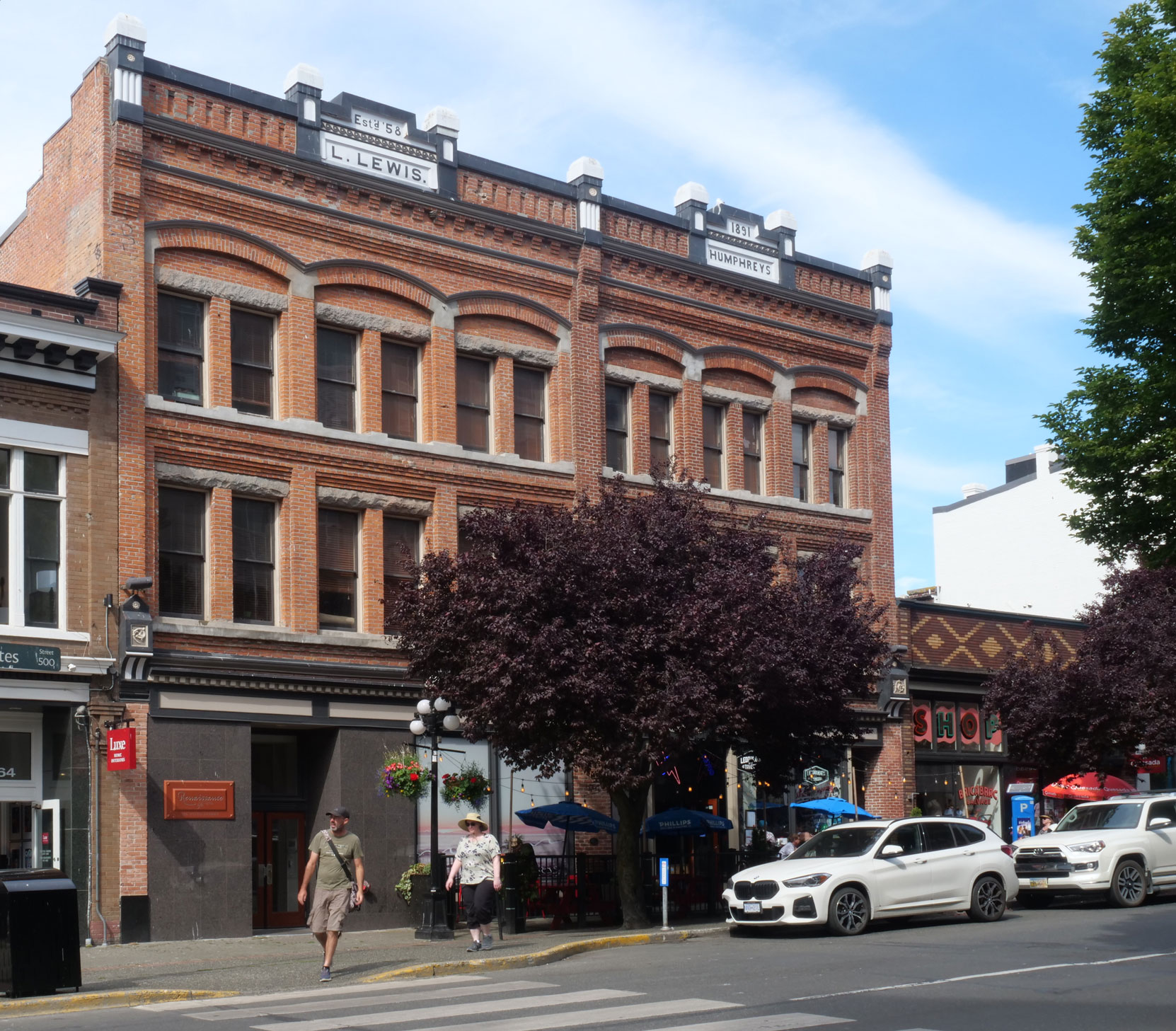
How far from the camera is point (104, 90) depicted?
922 inches

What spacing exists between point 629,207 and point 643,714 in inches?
505

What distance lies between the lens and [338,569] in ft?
83.8

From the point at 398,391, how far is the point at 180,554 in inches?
201

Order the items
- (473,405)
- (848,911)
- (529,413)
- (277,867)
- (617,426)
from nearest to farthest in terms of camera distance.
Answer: (848,911) < (277,867) < (473,405) < (529,413) < (617,426)

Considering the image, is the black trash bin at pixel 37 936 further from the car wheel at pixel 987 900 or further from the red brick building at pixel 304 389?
the car wheel at pixel 987 900

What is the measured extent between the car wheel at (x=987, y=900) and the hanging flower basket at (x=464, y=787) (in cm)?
833

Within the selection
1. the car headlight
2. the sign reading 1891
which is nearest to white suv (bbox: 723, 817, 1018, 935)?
the car headlight

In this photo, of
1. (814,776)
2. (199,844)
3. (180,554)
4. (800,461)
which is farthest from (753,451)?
(199,844)

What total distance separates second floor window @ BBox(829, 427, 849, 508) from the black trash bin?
21685mm

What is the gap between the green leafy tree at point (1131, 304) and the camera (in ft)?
72.3

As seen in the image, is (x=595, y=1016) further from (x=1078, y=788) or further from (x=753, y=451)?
(x=1078, y=788)

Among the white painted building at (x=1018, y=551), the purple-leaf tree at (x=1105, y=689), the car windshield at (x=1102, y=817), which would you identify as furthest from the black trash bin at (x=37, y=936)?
the white painted building at (x=1018, y=551)

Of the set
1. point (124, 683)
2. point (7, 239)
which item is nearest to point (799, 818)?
point (124, 683)

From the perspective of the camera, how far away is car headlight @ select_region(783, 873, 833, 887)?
19.0m
